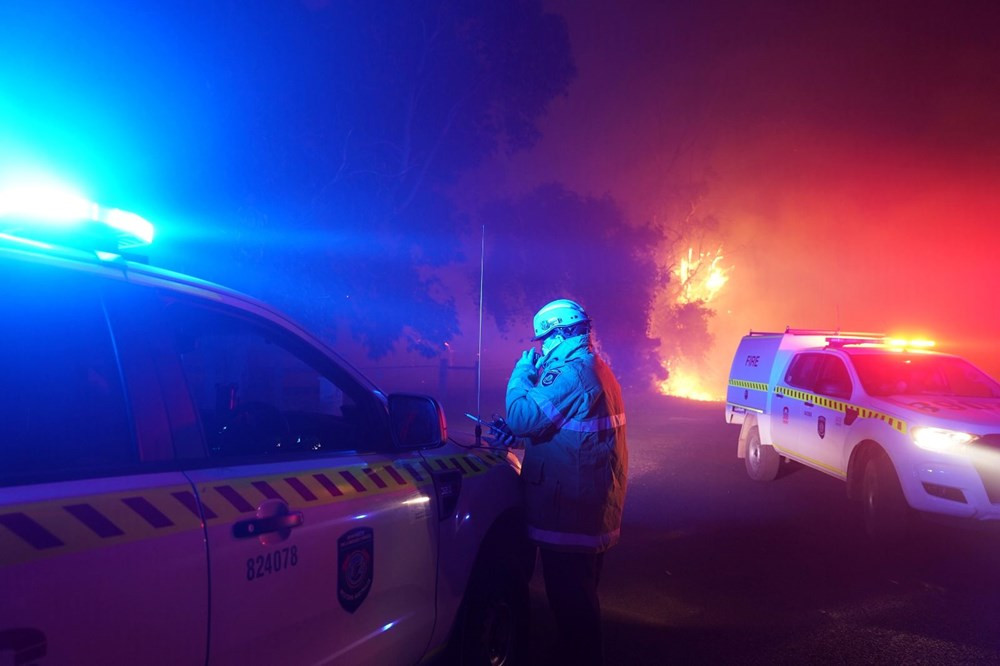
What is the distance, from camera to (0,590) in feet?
4.54

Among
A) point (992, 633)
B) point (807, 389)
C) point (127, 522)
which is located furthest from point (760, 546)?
point (127, 522)

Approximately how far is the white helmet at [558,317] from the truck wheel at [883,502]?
14.8 feet

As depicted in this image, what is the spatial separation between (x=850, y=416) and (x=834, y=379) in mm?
755

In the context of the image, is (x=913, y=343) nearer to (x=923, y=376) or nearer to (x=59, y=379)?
(x=923, y=376)

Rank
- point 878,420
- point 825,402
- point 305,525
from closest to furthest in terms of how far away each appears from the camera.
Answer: point 305,525
point 878,420
point 825,402

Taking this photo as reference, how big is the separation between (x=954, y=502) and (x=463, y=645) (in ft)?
15.7

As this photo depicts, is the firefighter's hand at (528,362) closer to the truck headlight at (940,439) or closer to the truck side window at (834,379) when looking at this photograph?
the truck headlight at (940,439)

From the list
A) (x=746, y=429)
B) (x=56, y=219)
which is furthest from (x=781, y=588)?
(x=56, y=219)

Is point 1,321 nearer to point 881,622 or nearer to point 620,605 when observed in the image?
point 620,605

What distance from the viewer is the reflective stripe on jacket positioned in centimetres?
312

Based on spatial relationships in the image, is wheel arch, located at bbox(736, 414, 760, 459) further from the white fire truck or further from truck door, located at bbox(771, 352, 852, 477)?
truck door, located at bbox(771, 352, 852, 477)

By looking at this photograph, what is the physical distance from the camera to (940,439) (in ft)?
19.5

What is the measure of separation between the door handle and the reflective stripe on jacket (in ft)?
4.19

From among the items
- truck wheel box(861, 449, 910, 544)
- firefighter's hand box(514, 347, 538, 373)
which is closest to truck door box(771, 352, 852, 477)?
truck wheel box(861, 449, 910, 544)
